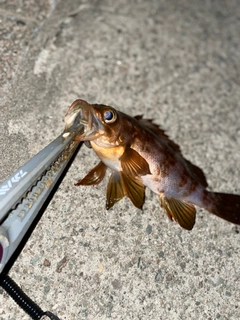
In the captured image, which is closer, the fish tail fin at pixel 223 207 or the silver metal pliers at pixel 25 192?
the silver metal pliers at pixel 25 192

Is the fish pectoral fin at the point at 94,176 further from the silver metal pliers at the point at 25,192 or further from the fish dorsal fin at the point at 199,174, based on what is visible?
the fish dorsal fin at the point at 199,174

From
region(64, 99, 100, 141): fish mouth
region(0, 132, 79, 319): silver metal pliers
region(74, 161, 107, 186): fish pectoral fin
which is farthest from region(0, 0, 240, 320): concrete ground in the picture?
A: region(64, 99, 100, 141): fish mouth

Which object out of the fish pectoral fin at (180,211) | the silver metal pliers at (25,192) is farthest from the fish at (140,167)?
the silver metal pliers at (25,192)

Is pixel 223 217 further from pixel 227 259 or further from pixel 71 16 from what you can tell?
pixel 71 16

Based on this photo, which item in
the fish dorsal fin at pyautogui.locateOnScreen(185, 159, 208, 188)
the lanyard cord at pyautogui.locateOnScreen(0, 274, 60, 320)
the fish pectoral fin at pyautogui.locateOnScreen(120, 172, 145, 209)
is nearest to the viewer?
the lanyard cord at pyautogui.locateOnScreen(0, 274, 60, 320)

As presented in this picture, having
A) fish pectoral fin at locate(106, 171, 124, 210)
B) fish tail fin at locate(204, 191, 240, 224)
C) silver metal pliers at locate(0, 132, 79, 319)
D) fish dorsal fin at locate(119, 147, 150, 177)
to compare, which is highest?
silver metal pliers at locate(0, 132, 79, 319)

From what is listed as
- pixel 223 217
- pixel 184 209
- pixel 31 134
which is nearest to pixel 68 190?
pixel 31 134

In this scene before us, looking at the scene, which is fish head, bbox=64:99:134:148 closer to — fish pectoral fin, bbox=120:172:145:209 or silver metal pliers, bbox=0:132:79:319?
silver metal pliers, bbox=0:132:79:319
